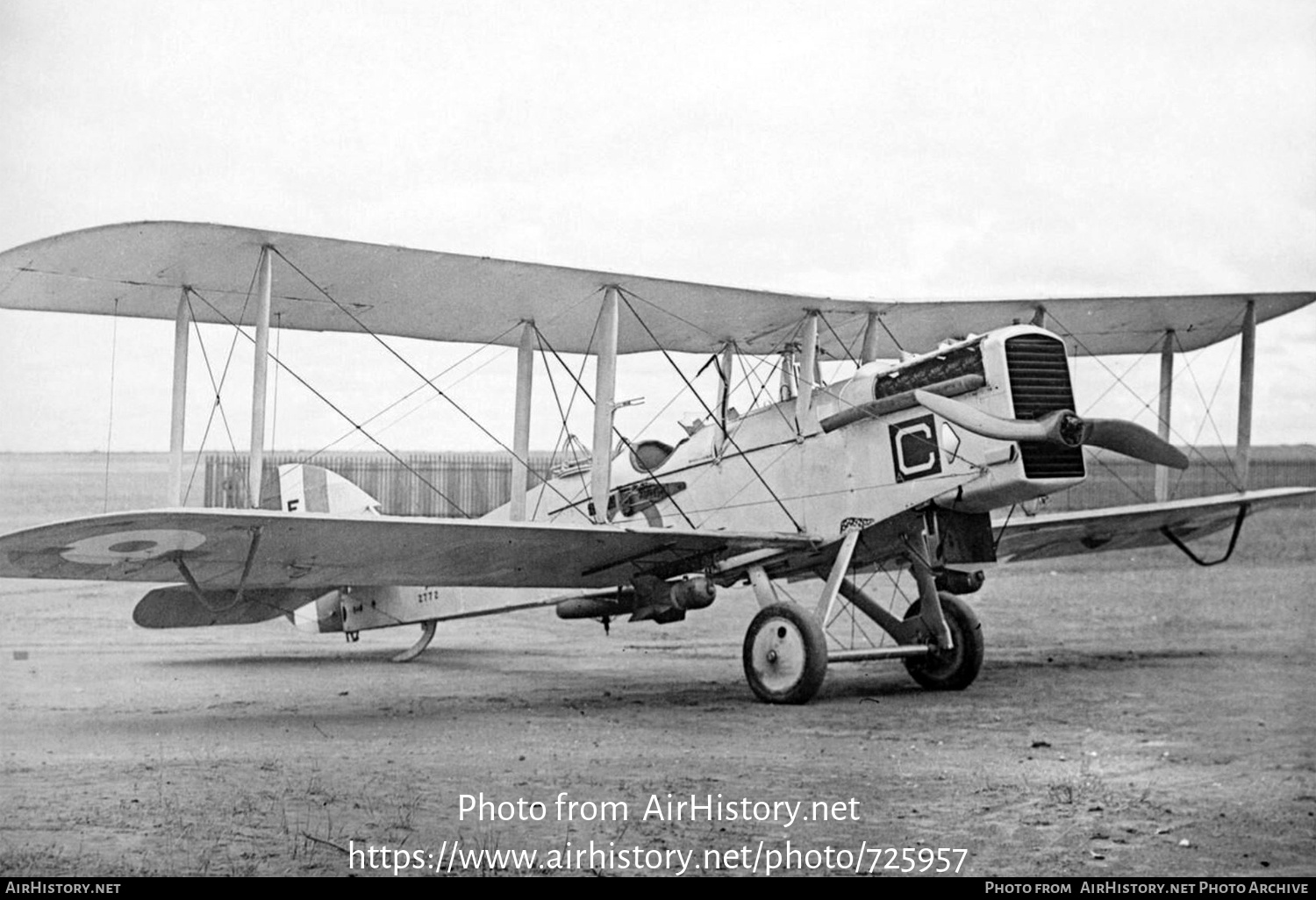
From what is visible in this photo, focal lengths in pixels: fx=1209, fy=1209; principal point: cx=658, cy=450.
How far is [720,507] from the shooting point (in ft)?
30.0

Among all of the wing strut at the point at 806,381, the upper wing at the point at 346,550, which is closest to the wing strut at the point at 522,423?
the upper wing at the point at 346,550

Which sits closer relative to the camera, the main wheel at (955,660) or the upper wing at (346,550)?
the upper wing at (346,550)

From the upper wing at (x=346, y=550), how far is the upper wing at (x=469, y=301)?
5.11 ft

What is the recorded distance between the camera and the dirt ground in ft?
13.8

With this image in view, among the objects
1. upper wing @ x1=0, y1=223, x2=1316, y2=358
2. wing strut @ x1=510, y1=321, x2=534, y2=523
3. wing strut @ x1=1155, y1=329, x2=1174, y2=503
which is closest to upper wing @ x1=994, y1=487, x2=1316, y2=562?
wing strut @ x1=1155, y1=329, x2=1174, y2=503

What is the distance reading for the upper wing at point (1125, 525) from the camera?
9.99 m

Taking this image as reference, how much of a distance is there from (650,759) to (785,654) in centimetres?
199

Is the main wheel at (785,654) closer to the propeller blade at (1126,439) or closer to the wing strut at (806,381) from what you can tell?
the wing strut at (806,381)

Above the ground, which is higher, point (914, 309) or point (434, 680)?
point (914, 309)

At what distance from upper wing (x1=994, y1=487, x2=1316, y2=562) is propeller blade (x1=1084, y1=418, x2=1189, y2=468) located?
176 centimetres

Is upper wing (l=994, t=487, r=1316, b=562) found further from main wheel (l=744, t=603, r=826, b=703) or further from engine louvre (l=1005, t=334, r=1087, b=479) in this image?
main wheel (l=744, t=603, r=826, b=703)

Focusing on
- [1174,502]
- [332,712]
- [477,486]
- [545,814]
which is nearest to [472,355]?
[332,712]

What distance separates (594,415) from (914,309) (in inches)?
110

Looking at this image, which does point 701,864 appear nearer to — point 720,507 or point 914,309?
point 720,507
